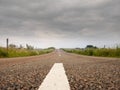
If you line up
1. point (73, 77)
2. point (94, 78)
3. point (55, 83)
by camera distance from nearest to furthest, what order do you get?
point (55, 83) < point (94, 78) < point (73, 77)

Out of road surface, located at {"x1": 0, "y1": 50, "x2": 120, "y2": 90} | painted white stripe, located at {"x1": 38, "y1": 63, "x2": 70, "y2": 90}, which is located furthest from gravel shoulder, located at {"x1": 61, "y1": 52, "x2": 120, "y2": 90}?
painted white stripe, located at {"x1": 38, "y1": 63, "x2": 70, "y2": 90}

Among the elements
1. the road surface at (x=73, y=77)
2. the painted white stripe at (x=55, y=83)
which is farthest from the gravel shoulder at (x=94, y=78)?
the painted white stripe at (x=55, y=83)

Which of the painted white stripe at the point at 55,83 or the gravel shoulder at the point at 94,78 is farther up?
the painted white stripe at the point at 55,83

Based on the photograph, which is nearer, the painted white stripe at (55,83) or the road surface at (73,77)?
the painted white stripe at (55,83)

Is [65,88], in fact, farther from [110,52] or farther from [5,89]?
[110,52]

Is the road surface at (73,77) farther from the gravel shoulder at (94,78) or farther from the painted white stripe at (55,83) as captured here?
the painted white stripe at (55,83)

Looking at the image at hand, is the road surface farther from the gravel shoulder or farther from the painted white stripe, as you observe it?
the painted white stripe

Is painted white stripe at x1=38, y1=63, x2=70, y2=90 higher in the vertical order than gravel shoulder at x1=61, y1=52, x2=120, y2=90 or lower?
higher

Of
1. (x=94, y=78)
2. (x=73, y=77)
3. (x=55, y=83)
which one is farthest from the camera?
(x=73, y=77)

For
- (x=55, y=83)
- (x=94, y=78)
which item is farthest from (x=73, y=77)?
(x=55, y=83)

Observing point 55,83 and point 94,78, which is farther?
point 94,78

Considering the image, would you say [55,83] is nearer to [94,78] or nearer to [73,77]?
[73,77]

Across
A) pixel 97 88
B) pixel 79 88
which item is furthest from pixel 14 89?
pixel 97 88

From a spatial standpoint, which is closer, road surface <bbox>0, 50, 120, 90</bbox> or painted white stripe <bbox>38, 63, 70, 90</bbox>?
painted white stripe <bbox>38, 63, 70, 90</bbox>
